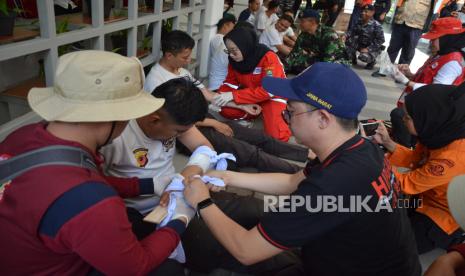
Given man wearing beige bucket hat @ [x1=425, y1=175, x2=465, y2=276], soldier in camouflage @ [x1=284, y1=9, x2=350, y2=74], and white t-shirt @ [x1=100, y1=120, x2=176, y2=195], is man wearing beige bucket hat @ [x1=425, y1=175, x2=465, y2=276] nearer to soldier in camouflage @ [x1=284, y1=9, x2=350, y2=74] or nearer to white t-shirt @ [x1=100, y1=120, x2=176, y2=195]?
white t-shirt @ [x1=100, y1=120, x2=176, y2=195]

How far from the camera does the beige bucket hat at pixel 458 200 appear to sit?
1.09m

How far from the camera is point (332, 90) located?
4.19ft

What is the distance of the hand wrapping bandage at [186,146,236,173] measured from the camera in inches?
72.5

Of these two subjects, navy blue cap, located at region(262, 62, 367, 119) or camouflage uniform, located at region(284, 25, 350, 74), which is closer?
navy blue cap, located at region(262, 62, 367, 119)

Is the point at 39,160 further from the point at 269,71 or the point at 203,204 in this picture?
the point at 269,71

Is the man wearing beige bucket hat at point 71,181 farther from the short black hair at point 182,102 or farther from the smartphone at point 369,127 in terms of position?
the smartphone at point 369,127

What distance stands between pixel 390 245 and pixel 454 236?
1.13m

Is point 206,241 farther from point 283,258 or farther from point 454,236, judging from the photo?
point 454,236

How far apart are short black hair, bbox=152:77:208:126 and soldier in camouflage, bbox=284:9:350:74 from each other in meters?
3.88

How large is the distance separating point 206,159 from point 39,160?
40.1 inches

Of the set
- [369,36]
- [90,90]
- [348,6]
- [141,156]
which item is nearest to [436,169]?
[141,156]

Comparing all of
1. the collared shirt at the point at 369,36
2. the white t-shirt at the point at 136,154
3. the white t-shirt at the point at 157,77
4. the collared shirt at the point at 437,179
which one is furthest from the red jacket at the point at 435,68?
the collared shirt at the point at 369,36

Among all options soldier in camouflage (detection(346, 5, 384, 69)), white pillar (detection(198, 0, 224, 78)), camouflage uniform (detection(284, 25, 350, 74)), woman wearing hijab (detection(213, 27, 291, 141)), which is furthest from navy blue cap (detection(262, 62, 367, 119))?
soldier in camouflage (detection(346, 5, 384, 69))

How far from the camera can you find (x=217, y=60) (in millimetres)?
3797
